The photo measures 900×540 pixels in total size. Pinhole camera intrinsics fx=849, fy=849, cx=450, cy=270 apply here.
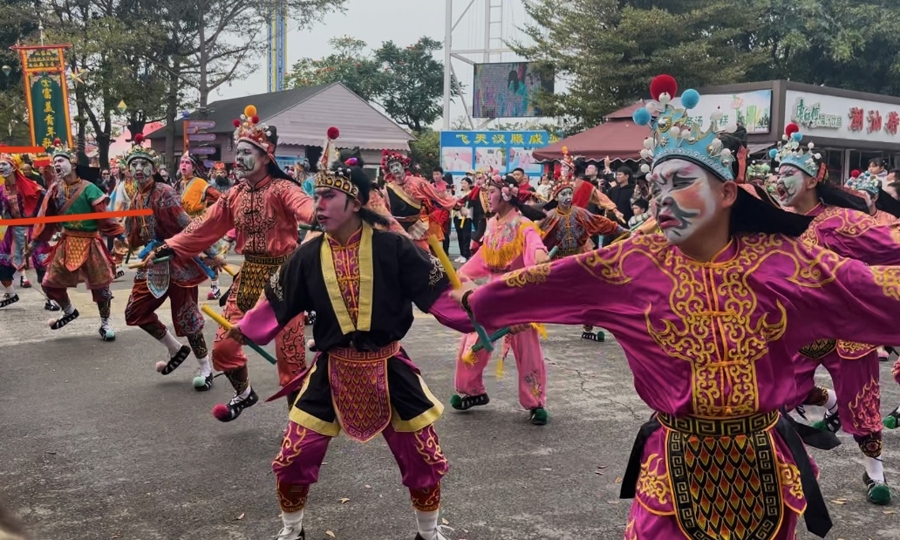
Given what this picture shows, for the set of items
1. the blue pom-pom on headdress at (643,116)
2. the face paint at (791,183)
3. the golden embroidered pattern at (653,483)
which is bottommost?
the golden embroidered pattern at (653,483)

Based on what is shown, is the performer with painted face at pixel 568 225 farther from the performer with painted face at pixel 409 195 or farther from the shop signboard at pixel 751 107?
the shop signboard at pixel 751 107

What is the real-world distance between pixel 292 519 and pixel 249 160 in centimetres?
258

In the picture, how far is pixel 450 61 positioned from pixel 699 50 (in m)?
9.74

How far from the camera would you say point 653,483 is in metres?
2.73

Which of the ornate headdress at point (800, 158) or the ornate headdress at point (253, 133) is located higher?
the ornate headdress at point (253, 133)

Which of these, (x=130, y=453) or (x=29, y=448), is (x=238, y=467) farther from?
(x=29, y=448)

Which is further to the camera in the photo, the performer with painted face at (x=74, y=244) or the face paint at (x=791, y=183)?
the performer with painted face at (x=74, y=244)

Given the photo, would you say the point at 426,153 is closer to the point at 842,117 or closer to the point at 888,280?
the point at 842,117

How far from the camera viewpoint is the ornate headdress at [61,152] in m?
8.65

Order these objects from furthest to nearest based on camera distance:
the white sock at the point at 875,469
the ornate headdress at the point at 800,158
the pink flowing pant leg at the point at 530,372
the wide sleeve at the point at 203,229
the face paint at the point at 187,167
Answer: the face paint at the point at 187,167 → the pink flowing pant leg at the point at 530,372 → the wide sleeve at the point at 203,229 → the ornate headdress at the point at 800,158 → the white sock at the point at 875,469

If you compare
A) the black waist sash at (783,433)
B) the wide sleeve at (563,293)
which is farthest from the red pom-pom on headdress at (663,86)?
the black waist sash at (783,433)

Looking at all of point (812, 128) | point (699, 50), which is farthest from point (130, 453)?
point (699, 50)

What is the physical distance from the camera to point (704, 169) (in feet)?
9.11

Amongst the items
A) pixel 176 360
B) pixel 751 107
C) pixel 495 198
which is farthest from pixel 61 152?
pixel 751 107
